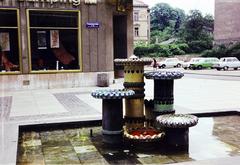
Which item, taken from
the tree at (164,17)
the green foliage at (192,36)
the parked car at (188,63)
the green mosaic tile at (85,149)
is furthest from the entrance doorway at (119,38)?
the tree at (164,17)

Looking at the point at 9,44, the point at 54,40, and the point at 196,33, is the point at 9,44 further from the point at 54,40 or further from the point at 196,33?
the point at 196,33

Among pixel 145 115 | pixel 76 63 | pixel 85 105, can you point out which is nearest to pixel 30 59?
pixel 76 63

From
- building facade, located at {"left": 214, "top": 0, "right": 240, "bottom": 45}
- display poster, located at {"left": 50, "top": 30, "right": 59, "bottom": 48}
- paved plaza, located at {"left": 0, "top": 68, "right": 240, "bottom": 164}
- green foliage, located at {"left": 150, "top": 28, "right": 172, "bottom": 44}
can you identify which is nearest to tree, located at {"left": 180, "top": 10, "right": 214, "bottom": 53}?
building facade, located at {"left": 214, "top": 0, "right": 240, "bottom": 45}

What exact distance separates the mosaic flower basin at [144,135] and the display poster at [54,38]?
34.2ft

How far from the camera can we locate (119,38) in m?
20.1

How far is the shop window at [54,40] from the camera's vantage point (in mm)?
15531

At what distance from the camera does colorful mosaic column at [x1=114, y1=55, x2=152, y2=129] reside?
677 centimetres

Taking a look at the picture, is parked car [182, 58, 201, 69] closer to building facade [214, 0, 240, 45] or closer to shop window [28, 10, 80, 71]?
building facade [214, 0, 240, 45]

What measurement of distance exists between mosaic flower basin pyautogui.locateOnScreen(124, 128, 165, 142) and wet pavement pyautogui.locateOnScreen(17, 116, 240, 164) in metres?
0.16

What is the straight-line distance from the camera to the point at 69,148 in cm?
612

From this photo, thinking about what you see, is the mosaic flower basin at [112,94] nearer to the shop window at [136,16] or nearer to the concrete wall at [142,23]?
the shop window at [136,16]

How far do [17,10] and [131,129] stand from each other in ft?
33.8

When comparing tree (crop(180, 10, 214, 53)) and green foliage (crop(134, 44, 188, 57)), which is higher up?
tree (crop(180, 10, 214, 53))

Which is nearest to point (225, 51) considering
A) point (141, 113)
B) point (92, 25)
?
point (92, 25)
